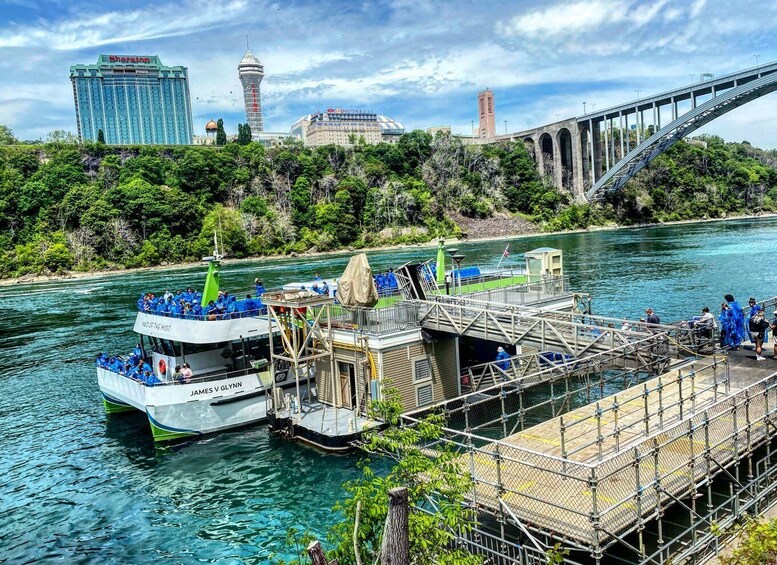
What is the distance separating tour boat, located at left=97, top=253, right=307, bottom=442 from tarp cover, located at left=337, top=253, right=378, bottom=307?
2.68 metres

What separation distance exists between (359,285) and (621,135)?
108 metres

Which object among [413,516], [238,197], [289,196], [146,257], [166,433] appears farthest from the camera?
[289,196]

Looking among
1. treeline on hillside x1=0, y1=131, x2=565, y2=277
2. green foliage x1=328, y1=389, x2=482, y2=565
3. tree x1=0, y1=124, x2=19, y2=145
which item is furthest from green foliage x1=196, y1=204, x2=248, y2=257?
green foliage x1=328, y1=389, x2=482, y2=565

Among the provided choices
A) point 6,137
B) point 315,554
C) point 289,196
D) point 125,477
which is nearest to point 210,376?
point 125,477

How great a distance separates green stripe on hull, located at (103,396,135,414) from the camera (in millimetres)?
22036

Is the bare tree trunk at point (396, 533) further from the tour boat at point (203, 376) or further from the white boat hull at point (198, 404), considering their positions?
the white boat hull at point (198, 404)

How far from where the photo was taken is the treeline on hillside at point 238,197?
3334 inches

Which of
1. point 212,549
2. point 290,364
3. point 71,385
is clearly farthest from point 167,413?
point 71,385

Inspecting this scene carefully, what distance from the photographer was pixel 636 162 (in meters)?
104

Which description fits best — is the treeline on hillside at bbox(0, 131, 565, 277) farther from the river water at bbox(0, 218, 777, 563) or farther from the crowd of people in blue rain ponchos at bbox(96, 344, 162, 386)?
the crowd of people in blue rain ponchos at bbox(96, 344, 162, 386)

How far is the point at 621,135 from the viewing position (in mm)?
113375

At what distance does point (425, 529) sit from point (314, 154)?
115m

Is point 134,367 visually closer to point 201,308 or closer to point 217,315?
point 201,308

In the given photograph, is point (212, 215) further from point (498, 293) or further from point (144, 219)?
point (498, 293)
